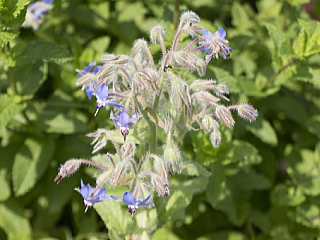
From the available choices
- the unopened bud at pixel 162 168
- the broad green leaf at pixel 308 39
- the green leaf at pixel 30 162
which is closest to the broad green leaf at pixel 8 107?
the green leaf at pixel 30 162

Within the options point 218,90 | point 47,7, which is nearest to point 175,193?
point 218,90

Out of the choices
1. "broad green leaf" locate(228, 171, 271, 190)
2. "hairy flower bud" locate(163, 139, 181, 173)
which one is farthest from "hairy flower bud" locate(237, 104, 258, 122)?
"broad green leaf" locate(228, 171, 271, 190)

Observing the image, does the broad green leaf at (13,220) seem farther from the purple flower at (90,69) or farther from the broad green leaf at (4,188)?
the purple flower at (90,69)

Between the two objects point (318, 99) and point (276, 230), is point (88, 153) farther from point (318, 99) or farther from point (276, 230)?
point (318, 99)

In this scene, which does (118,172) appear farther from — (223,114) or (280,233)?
(280,233)

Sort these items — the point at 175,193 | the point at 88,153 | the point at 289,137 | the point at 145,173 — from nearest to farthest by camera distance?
the point at 145,173, the point at 175,193, the point at 88,153, the point at 289,137

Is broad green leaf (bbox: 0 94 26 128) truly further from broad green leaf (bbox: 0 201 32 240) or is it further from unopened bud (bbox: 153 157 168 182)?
unopened bud (bbox: 153 157 168 182)
